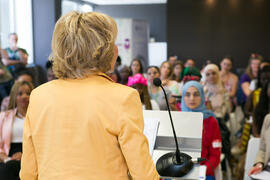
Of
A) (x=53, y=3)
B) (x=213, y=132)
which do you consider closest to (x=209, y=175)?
(x=213, y=132)

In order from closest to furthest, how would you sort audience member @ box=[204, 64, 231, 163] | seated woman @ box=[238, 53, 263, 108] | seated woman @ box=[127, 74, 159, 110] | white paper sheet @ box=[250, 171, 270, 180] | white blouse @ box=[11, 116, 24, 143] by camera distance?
white paper sheet @ box=[250, 171, 270, 180] → white blouse @ box=[11, 116, 24, 143] → seated woman @ box=[127, 74, 159, 110] → audience member @ box=[204, 64, 231, 163] → seated woman @ box=[238, 53, 263, 108]

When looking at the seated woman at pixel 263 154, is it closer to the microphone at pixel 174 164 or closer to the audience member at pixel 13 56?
the microphone at pixel 174 164

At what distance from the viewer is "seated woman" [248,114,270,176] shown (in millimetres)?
2409

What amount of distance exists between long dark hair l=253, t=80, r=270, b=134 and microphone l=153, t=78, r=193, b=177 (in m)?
2.12

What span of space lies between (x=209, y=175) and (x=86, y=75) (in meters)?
1.57

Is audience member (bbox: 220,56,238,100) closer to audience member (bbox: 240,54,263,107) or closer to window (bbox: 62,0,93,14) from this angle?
audience member (bbox: 240,54,263,107)

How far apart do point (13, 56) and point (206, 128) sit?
12.9 ft

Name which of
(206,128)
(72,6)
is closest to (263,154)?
(206,128)

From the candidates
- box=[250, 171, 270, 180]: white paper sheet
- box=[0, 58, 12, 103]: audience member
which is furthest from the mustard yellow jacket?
box=[0, 58, 12, 103]: audience member

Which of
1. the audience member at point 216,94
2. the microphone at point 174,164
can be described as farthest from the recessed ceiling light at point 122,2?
the microphone at point 174,164

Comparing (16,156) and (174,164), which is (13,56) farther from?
(174,164)

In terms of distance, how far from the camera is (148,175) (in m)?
1.05

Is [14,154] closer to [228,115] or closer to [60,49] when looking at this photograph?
[60,49]

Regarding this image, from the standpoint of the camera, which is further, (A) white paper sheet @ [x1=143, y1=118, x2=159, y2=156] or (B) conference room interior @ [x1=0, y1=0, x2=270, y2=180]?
(B) conference room interior @ [x1=0, y1=0, x2=270, y2=180]
